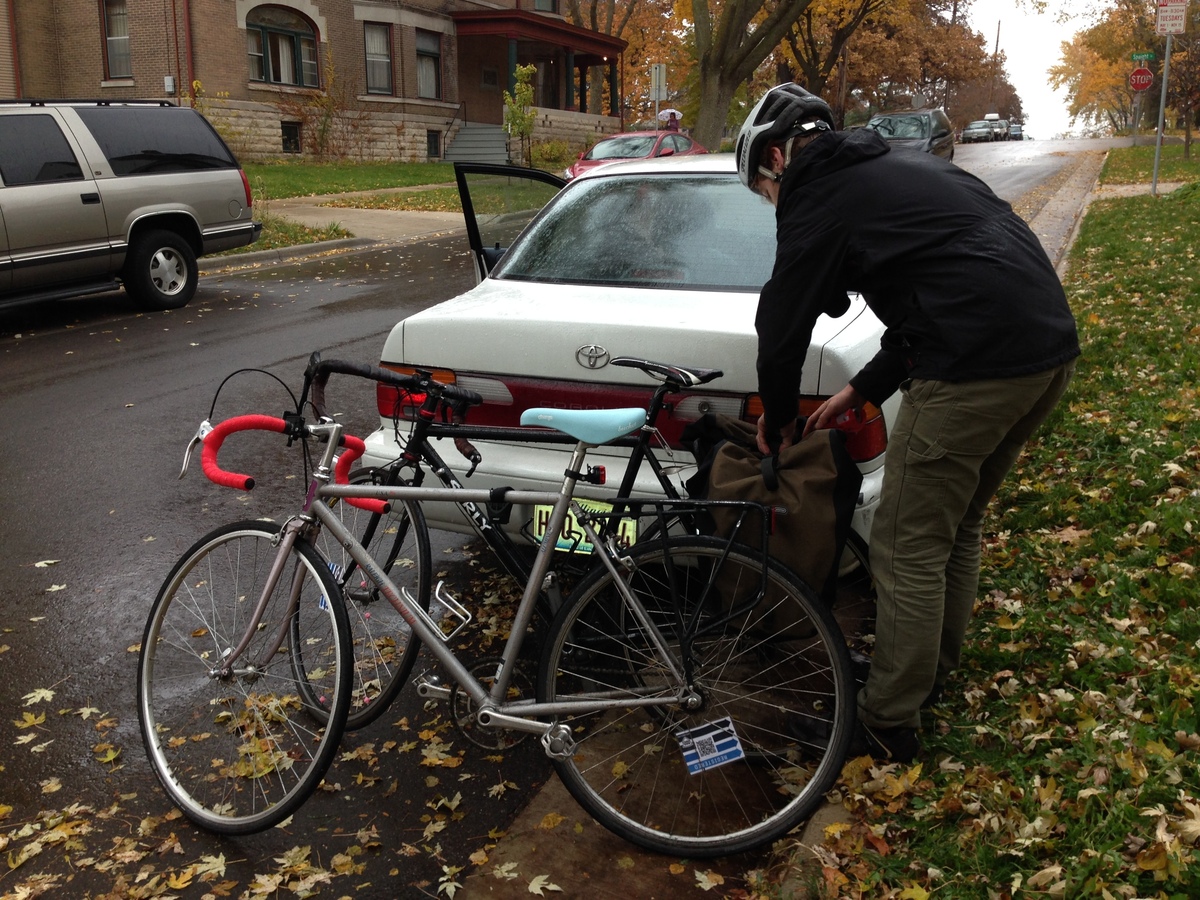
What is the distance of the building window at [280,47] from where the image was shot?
99.9ft

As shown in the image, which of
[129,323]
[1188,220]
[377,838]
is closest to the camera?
[377,838]

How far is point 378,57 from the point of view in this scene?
3450 cm

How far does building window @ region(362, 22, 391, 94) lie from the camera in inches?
1350

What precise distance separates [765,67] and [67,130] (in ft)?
153

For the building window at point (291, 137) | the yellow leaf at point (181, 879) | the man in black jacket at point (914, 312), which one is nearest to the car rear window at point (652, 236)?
the man in black jacket at point (914, 312)

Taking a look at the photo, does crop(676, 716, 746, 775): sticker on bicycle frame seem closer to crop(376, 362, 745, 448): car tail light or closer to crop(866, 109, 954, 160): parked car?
crop(376, 362, 745, 448): car tail light

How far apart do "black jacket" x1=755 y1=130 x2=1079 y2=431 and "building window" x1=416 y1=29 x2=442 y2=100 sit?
115 ft

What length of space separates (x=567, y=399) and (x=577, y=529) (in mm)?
1057

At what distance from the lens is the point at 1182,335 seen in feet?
25.3

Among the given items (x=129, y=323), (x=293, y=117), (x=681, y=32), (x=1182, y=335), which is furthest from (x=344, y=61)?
(x=1182, y=335)

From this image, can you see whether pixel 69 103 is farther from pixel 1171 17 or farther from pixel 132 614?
pixel 1171 17

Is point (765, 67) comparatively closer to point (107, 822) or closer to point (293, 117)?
point (293, 117)

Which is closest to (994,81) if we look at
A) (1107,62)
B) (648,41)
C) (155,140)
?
(1107,62)

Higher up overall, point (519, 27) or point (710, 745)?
point (519, 27)
